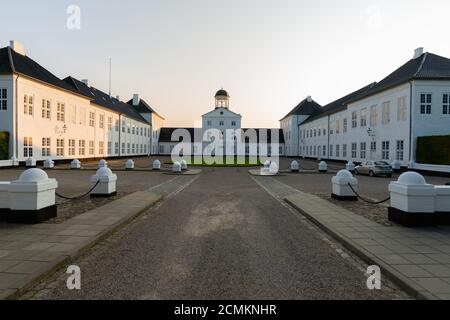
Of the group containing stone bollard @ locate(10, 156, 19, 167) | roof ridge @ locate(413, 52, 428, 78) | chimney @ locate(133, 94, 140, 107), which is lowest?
stone bollard @ locate(10, 156, 19, 167)

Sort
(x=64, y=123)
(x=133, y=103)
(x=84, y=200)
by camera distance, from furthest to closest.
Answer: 1. (x=133, y=103)
2. (x=64, y=123)
3. (x=84, y=200)

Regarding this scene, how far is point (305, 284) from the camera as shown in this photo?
421 cm

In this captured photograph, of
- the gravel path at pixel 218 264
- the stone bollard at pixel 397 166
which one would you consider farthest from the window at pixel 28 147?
the stone bollard at pixel 397 166

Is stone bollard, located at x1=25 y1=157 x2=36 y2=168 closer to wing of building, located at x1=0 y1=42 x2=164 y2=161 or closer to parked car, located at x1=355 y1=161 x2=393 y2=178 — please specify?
wing of building, located at x1=0 y1=42 x2=164 y2=161

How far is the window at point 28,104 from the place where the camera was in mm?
29438

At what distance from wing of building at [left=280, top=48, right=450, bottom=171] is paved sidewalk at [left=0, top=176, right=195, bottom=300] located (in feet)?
79.7

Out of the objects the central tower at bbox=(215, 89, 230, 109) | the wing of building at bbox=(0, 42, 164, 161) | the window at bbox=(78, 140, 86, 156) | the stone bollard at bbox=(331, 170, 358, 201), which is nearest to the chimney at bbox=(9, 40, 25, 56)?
the wing of building at bbox=(0, 42, 164, 161)

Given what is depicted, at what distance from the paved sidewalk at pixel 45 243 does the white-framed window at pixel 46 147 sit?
27.0m

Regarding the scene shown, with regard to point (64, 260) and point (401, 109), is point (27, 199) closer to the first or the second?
point (64, 260)

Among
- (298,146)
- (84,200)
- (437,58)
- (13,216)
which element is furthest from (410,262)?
(298,146)

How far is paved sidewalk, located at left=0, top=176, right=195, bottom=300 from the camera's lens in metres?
4.18
